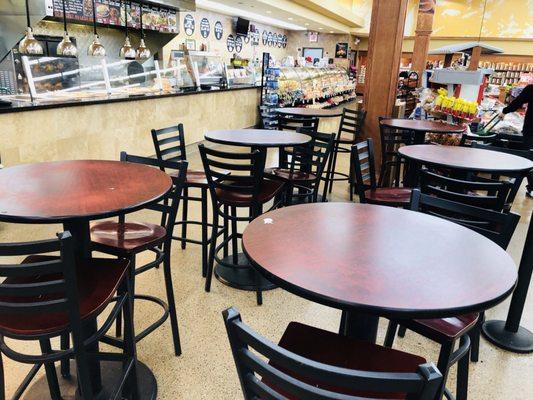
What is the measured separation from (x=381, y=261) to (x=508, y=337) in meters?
1.68

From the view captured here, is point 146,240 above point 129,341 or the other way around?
above

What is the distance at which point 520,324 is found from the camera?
2.65m

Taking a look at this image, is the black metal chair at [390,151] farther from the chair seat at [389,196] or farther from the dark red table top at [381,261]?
the dark red table top at [381,261]

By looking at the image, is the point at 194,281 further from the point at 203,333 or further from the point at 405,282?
the point at 405,282

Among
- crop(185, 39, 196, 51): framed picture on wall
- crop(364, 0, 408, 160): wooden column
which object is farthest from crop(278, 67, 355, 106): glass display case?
crop(185, 39, 196, 51): framed picture on wall

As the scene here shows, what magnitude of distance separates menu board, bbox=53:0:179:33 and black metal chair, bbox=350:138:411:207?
4.84 metres

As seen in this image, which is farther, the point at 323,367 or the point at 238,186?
the point at 238,186

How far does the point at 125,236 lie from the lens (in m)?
2.06

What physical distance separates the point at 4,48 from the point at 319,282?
22.4 ft

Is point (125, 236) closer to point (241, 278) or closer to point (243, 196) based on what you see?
point (243, 196)

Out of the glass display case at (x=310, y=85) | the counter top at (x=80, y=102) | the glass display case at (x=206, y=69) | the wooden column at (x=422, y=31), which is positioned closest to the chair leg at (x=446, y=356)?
the counter top at (x=80, y=102)

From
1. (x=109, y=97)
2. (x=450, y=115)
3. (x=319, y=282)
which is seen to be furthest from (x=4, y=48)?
(x=319, y=282)

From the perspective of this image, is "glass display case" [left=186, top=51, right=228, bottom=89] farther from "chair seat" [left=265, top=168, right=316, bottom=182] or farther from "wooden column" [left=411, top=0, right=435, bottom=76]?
"wooden column" [left=411, top=0, right=435, bottom=76]

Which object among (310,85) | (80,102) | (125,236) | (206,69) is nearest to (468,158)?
(125,236)
